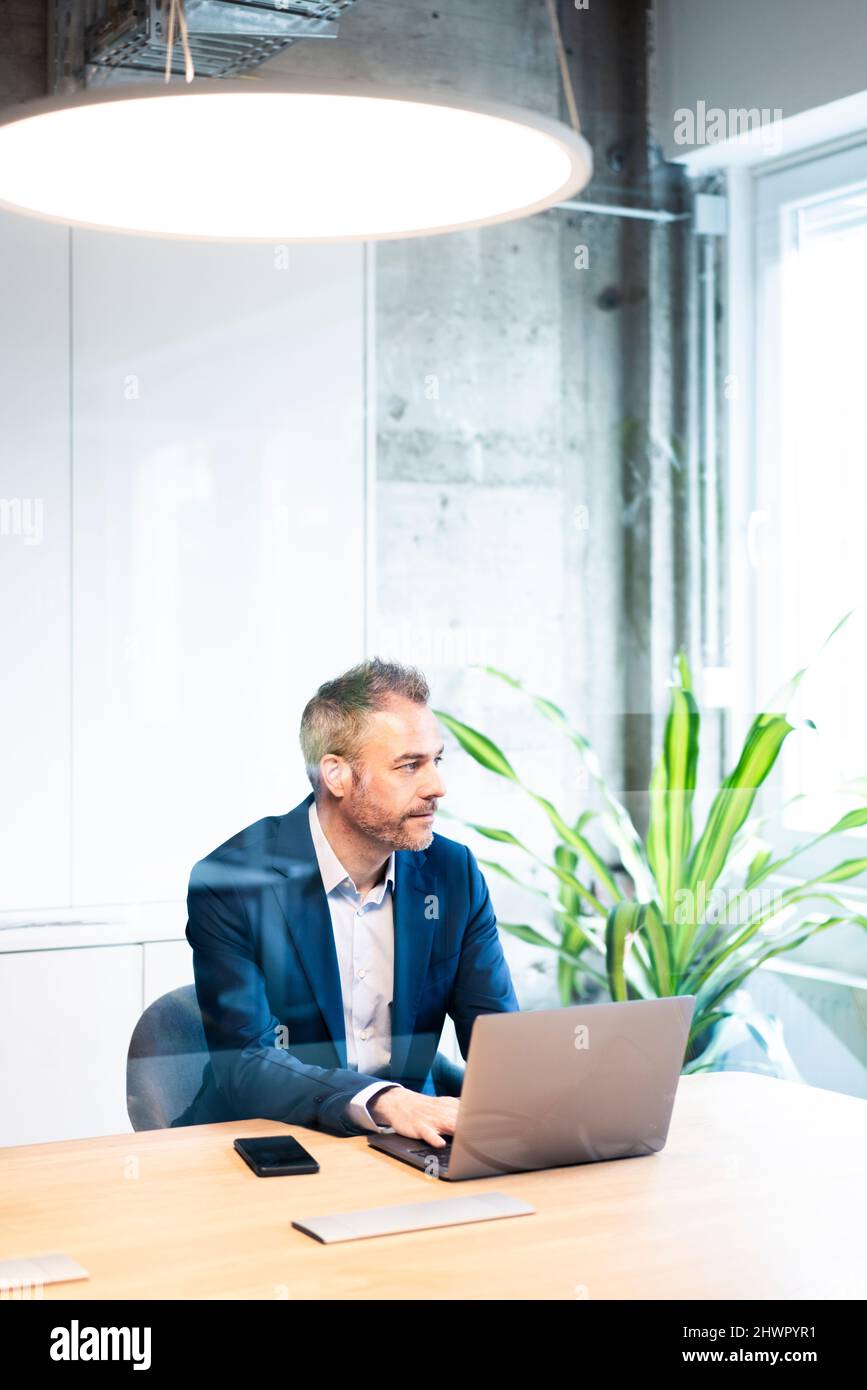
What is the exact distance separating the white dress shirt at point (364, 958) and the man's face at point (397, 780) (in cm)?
7

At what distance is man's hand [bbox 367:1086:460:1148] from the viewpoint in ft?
6.83

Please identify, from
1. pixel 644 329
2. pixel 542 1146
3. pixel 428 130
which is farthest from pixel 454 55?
pixel 542 1146

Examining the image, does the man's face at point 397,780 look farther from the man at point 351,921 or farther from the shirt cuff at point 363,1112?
the shirt cuff at point 363,1112

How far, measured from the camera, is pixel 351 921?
261cm

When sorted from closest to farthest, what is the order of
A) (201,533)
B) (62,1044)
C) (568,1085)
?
(568,1085) → (62,1044) → (201,533)

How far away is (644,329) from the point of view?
424 centimetres

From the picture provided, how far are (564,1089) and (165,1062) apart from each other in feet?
2.44

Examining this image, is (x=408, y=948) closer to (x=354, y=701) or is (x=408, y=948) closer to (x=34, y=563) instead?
(x=354, y=701)

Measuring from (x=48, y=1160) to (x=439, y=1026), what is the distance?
2.58ft

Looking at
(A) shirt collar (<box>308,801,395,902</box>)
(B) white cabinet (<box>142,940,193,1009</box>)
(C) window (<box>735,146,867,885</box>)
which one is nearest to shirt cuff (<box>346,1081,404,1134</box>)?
(A) shirt collar (<box>308,801,395,902</box>)

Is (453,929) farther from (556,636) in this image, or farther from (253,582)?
(556,636)

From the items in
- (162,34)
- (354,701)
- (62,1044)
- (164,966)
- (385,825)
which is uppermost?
(162,34)

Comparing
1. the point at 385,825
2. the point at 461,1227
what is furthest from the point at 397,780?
the point at 461,1227

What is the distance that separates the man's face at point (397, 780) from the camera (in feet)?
8.60
